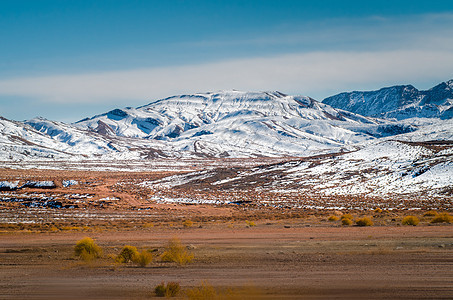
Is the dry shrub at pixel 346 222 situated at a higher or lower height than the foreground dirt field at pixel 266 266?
lower

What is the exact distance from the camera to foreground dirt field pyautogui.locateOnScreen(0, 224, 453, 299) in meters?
14.0

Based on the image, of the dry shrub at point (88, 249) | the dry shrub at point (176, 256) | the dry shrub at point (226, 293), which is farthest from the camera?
the dry shrub at point (88, 249)

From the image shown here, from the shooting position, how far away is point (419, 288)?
13375mm

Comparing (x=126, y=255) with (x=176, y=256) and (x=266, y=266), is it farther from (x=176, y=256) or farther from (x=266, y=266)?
(x=266, y=266)

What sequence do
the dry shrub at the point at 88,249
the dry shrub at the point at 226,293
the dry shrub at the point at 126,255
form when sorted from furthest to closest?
the dry shrub at the point at 88,249, the dry shrub at the point at 126,255, the dry shrub at the point at 226,293

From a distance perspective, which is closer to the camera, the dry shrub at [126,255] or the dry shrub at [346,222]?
the dry shrub at [126,255]

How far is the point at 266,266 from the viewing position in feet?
57.9

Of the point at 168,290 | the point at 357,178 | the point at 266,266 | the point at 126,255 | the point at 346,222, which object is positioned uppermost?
the point at 168,290

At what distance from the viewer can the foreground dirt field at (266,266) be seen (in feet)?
45.9

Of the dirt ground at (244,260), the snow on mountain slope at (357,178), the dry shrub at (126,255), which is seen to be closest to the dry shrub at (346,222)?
the dirt ground at (244,260)

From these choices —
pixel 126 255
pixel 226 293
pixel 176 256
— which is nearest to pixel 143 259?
pixel 126 255

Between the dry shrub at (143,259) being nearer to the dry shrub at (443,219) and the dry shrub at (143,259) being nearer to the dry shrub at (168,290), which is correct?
the dry shrub at (168,290)

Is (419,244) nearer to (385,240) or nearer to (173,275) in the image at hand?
(385,240)

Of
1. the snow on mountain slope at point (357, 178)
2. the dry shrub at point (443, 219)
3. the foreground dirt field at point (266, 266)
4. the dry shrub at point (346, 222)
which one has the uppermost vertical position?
the foreground dirt field at point (266, 266)
